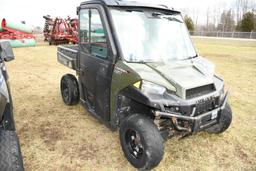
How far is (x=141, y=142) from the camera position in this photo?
2.75m

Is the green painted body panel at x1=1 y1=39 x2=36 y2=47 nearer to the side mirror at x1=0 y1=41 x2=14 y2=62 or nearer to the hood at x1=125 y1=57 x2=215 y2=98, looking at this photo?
the side mirror at x1=0 y1=41 x2=14 y2=62

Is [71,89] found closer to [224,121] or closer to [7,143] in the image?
[7,143]

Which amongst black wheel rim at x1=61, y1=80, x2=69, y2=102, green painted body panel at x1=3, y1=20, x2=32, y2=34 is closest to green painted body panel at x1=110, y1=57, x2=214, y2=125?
black wheel rim at x1=61, y1=80, x2=69, y2=102

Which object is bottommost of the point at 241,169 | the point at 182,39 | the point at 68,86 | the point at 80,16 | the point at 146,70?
the point at 241,169

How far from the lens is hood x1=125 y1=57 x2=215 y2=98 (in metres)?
2.73

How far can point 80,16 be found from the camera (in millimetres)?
4020

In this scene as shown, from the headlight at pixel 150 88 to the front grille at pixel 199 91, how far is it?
1.09 feet

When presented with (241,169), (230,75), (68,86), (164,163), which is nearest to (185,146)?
(164,163)

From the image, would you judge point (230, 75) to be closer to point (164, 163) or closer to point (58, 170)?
point (164, 163)

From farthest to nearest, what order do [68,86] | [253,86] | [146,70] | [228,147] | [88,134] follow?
[253,86] → [68,86] → [88,134] → [228,147] → [146,70]

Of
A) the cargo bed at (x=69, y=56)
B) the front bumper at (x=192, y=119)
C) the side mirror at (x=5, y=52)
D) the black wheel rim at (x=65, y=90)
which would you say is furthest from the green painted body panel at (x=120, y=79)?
the black wheel rim at (x=65, y=90)

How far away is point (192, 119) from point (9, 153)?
Result: 6.27 ft

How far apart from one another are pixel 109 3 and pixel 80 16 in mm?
1050

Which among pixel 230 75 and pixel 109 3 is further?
pixel 230 75
